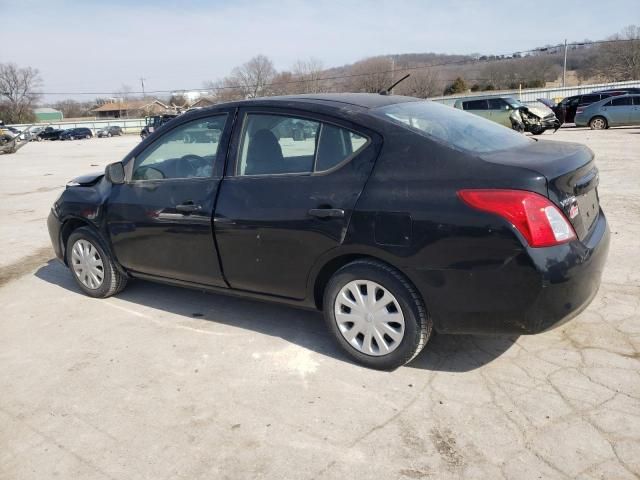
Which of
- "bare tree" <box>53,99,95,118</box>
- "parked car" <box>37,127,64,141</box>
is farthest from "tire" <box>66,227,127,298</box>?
"bare tree" <box>53,99,95,118</box>

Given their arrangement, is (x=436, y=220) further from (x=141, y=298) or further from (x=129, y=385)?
(x=141, y=298)

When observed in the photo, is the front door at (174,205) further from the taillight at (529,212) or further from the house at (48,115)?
the house at (48,115)

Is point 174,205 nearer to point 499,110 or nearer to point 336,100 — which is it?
point 336,100

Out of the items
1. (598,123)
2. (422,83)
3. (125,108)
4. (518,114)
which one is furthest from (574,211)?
(125,108)

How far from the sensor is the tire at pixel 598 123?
2277 cm

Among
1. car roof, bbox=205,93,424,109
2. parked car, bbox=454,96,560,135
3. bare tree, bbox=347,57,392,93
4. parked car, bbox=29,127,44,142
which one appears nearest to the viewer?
car roof, bbox=205,93,424,109

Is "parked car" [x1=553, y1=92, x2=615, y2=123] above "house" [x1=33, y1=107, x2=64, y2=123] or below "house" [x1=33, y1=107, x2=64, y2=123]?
below

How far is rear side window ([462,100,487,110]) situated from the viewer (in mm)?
23348

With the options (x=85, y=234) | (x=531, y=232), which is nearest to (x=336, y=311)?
(x=531, y=232)

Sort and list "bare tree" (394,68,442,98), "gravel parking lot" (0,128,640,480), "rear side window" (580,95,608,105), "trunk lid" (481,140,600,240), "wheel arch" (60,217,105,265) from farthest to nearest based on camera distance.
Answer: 1. "bare tree" (394,68,442,98)
2. "rear side window" (580,95,608,105)
3. "wheel arch" (60,217,105,265)
4. "trunk lid" (481,140,600,240)
5. "gravel parking lot" (0,128,640,480)

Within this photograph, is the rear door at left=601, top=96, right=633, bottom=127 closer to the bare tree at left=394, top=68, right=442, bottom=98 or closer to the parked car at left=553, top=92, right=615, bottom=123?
the parked car at left=553, top=92, right=615, bottom=123

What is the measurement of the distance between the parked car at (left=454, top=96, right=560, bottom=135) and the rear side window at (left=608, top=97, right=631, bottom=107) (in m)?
2.56

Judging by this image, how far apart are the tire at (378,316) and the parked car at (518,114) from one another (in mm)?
19709

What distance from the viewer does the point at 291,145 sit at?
11.8ft
